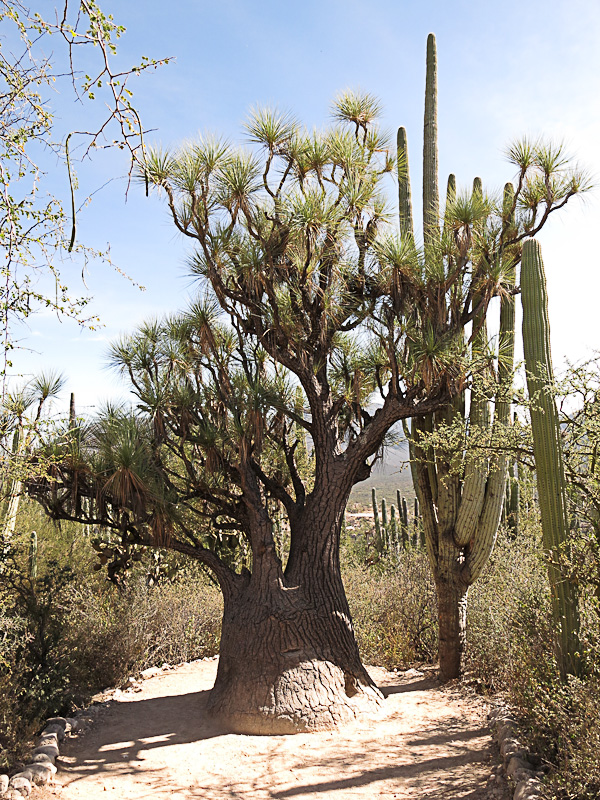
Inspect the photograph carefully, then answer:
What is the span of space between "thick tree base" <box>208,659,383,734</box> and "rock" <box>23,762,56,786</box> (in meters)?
1.57

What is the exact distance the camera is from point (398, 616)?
8.38m

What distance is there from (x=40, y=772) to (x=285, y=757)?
181 centimetres

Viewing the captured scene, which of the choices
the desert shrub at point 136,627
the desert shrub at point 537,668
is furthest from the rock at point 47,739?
the desert shrub at point 537,668

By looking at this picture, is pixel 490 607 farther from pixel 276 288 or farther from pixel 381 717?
pixel 276 288

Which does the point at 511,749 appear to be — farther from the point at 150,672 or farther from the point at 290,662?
the point at 150,672

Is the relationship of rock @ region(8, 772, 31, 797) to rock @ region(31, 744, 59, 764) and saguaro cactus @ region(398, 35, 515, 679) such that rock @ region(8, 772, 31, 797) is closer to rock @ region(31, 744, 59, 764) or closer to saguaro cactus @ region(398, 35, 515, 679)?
rock @ region(31, 744, 59, 764)

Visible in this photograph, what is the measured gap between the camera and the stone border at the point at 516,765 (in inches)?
139

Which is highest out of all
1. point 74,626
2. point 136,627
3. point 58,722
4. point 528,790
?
point 74,626

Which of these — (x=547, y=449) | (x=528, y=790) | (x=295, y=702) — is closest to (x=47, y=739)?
(x=295, y=702)

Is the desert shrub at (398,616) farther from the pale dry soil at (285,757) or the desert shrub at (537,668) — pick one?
the pale dry soil at (285,757)

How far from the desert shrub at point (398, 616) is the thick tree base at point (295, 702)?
2.28 m

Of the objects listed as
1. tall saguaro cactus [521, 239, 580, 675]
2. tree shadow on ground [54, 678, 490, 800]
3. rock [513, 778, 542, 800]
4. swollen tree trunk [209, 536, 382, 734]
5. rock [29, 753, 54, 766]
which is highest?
Answer: tall saguaro cactus [521, 239, 580, 675]

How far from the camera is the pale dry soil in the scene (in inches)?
171

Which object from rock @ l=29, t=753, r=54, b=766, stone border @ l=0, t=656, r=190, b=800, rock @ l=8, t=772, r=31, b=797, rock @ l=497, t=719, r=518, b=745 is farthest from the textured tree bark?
rock @ l=8, t=772, r=31, b=797
